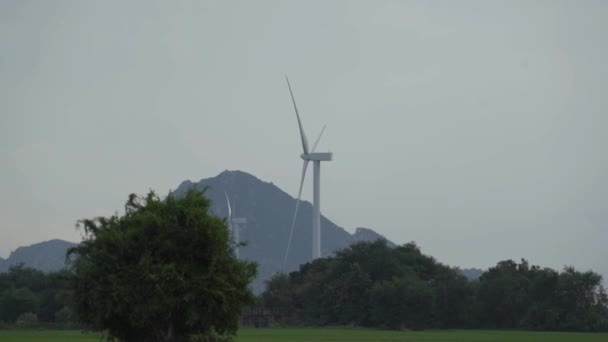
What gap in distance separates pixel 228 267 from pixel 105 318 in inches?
207

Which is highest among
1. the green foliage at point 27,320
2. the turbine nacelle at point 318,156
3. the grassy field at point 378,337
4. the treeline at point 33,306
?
the turbine nacelle at point 318,156

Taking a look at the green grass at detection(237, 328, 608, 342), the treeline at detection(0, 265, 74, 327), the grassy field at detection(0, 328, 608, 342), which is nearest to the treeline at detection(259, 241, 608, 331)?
the green grass at detection(237, 328, 608, 342)

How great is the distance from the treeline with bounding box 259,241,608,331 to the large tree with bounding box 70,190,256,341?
58162 millimetres

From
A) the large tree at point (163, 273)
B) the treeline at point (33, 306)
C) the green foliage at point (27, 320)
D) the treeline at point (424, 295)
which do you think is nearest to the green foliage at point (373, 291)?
the treeline at point (424, 295)

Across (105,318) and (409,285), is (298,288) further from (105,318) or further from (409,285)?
(105,318)

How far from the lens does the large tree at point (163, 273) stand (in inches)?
1506

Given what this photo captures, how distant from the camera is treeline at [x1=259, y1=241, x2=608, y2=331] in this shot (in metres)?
92.2

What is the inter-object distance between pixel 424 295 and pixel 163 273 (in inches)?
2523

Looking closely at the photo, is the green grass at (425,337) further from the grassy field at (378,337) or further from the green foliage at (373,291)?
the green foliage at (373,291)

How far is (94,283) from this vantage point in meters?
39.0

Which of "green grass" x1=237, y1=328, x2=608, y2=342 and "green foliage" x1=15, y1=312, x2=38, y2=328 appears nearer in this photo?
"green grass" x1=237, y1=328, x2=608, y2=342

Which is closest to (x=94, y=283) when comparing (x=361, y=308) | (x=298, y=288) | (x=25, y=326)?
(x=25, y=326)

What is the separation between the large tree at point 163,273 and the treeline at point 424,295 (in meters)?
58.2

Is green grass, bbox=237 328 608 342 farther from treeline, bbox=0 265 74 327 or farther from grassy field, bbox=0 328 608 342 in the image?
treeline, bbox=0 265 74 327
